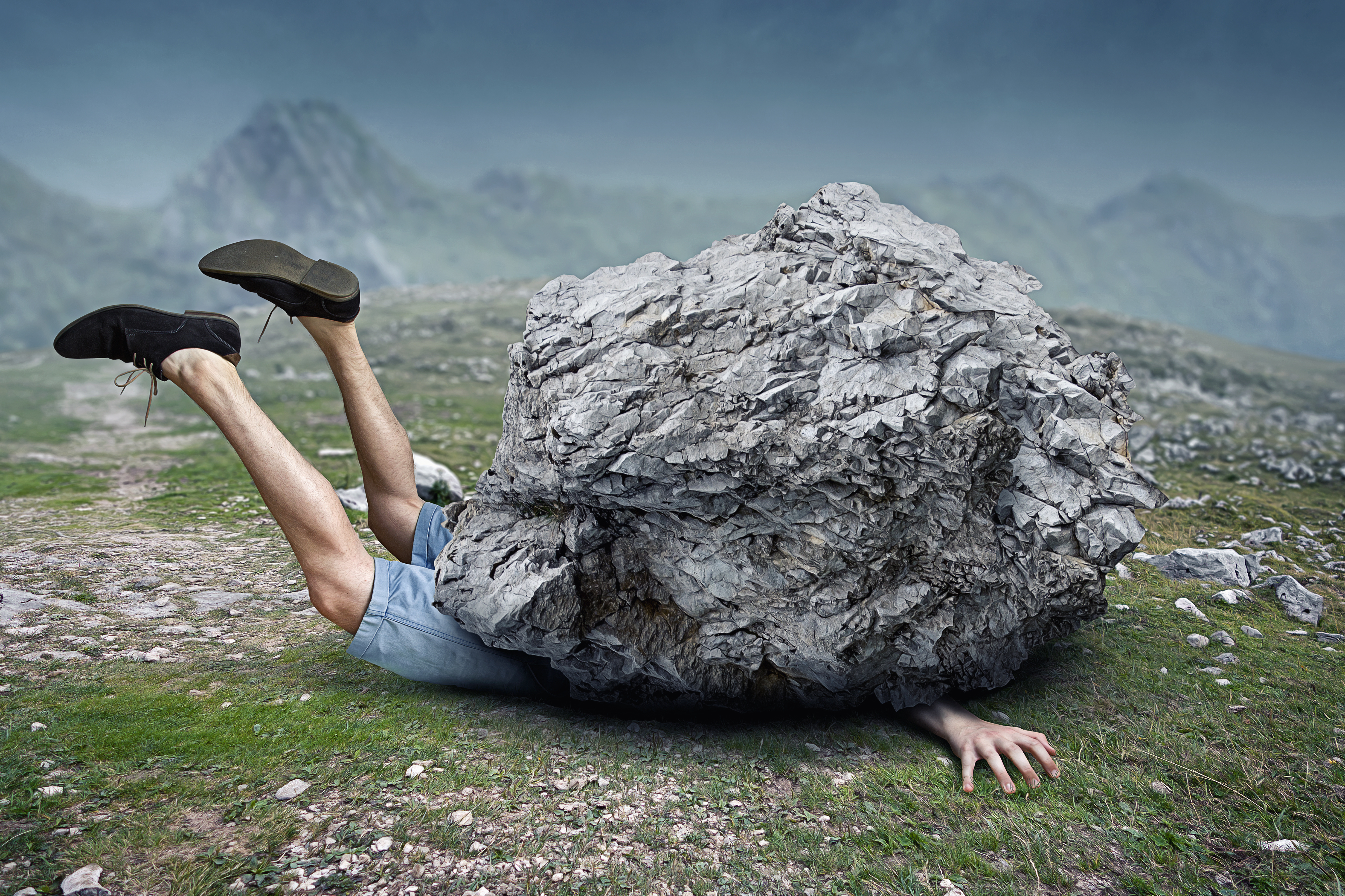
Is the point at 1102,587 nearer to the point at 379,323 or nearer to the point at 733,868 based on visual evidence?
the point at 733,868

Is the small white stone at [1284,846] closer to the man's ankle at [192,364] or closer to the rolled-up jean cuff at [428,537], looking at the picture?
the rolled-up jean cuff at [428,537]

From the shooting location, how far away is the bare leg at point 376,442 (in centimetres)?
527

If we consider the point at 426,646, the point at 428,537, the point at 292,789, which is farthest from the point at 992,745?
the point at 428,537

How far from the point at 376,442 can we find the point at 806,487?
3.46 meters

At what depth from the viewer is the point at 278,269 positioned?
4.93 meters

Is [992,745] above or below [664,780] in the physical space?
above

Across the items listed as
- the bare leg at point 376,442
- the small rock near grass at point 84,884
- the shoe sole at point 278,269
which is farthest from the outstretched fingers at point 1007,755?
the shoe sole at point 278,269

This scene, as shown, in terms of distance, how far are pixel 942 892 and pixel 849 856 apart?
1.30 feet

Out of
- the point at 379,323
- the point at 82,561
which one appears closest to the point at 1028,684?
the point at 82,561

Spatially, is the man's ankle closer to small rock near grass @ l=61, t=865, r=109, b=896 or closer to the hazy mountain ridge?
small rock near grass @ l=61, t=865, r=109, b=896

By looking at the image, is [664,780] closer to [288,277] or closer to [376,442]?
[376,442]

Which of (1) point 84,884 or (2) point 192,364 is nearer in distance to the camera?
(1) point 84,884

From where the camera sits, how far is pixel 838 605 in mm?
3934

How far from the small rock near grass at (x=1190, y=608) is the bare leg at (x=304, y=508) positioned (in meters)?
6.09
